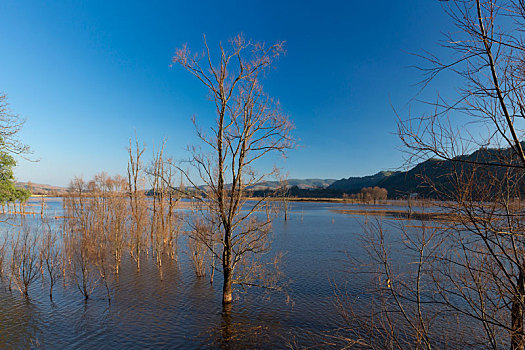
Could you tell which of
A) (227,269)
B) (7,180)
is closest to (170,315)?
(227,269)

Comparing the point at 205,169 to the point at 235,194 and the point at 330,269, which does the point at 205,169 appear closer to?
the point at 235,194

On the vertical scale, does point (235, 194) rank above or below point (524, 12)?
below

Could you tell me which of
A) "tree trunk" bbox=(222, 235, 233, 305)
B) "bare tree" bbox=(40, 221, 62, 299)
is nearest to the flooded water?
"tree trunk" bbox=(222, 235, 233, 305)

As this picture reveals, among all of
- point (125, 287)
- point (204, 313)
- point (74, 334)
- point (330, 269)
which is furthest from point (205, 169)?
point (330, 269)

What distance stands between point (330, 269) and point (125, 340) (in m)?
14.1

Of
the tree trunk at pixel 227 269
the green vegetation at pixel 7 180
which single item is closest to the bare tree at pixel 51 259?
the green vegetation at pixel 7 180

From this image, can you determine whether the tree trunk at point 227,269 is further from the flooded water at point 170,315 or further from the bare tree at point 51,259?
the bare tree at point 51,259

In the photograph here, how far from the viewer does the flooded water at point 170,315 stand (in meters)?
10.6

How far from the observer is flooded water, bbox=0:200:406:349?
10.6m

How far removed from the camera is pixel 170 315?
42.1 feet

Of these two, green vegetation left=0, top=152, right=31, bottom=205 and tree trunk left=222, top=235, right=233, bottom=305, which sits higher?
green vegetation left=0, top=152, right=31, bottom=205

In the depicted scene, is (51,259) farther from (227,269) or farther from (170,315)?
(227,269)

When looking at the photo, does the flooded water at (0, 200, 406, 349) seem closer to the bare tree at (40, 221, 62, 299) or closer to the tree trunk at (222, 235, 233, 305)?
the tree trunk at (222, 235, 233, 305)

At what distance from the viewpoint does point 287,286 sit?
1673 cm
